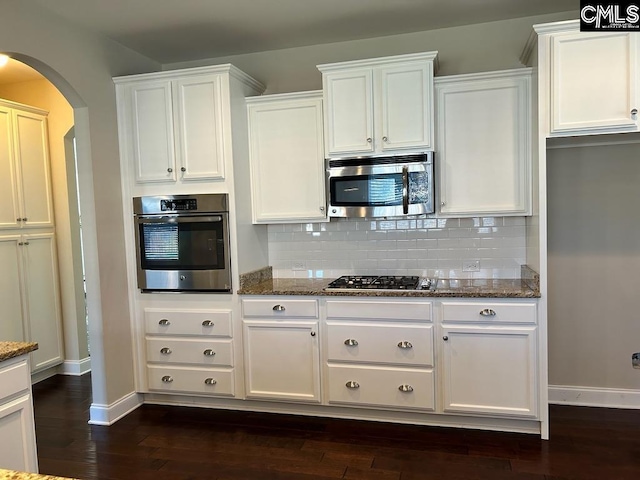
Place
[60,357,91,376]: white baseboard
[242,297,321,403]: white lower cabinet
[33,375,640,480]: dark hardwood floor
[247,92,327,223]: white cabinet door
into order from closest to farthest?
[33,375,640,480]: dark hardwood floor, [242,297,321,403]: white lower cabinet, [247,92,327,223]: white cabinet door, [60,357,91,376]: white baseboard

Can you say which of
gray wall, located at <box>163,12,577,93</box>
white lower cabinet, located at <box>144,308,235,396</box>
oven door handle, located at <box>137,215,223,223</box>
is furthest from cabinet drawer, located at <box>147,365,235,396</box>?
gray wall, located at <box>163,12,577,93</box>

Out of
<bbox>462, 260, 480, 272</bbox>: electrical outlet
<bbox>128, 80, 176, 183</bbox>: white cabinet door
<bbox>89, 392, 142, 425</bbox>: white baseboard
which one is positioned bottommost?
<bbox>89, 392, 142, 425</bbox>: white baseboard

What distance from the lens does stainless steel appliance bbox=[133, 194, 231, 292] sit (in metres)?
3.30

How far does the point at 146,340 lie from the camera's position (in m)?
3.50

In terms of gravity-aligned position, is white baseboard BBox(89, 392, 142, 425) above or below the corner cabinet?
below

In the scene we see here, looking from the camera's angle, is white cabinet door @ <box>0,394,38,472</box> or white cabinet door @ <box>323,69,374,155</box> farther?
white cabinet door @ <box>323,69,374,155</box>

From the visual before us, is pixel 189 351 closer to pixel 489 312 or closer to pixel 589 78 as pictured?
pixel 489 312

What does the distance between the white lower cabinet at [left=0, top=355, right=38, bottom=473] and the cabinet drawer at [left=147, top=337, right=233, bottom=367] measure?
1471 mm

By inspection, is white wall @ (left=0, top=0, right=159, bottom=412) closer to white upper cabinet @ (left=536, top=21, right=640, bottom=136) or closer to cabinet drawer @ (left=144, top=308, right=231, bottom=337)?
cabinet drawer @ (left=144, top=308, right=231, bottom=337)

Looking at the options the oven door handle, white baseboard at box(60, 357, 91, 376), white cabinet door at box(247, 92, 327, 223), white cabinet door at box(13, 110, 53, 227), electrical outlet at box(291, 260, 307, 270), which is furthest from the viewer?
white baseboard at box(60, 357, 91, 376)

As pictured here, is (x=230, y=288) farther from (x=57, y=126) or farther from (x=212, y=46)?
(x=57, y=126)

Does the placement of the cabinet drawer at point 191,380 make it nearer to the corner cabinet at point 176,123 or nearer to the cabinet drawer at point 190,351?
the cabinet drawer at point 190,351

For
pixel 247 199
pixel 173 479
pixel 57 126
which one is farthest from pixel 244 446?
pixel 57 126

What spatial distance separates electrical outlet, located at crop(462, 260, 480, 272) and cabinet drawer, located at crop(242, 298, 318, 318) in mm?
1132
